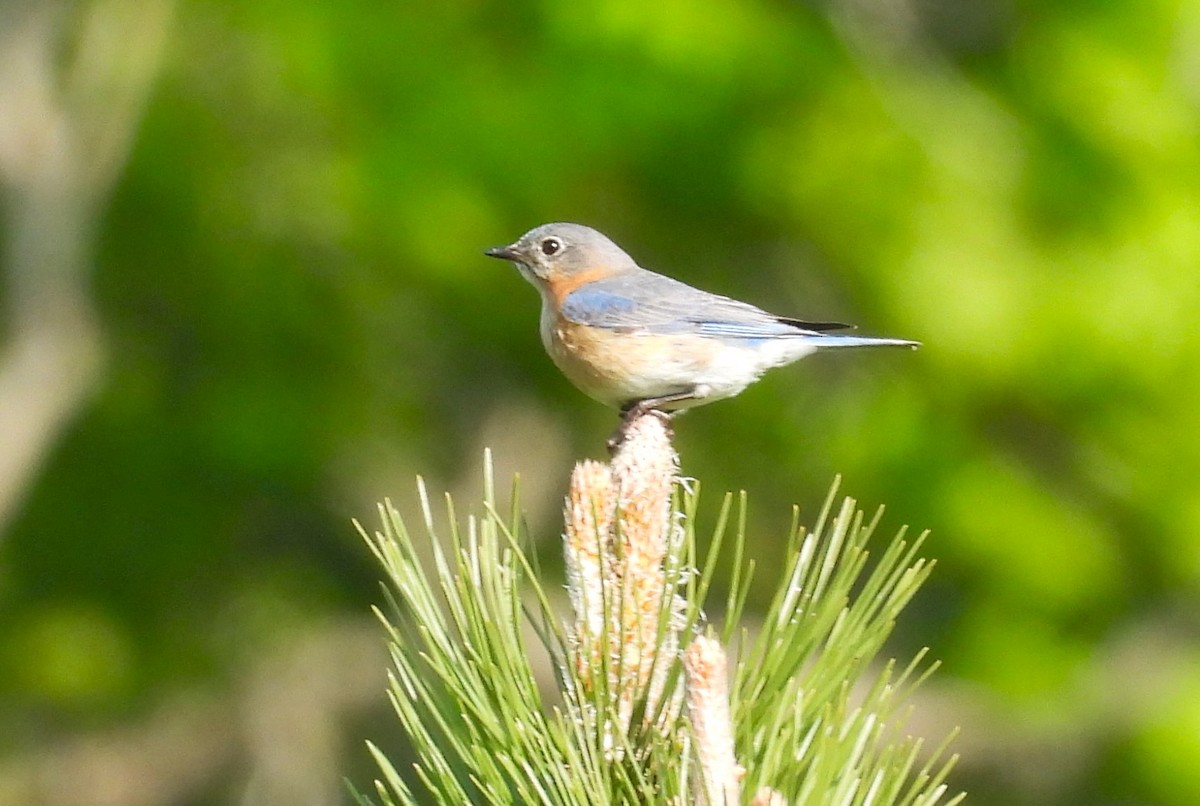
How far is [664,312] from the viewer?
16.7ft

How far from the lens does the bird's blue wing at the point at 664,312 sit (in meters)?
4.87

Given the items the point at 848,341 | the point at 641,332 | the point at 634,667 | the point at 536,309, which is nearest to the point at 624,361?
the point at 641,332

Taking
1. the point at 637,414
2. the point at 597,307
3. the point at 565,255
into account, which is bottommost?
the point at 637,414

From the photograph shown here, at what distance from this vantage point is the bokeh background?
28.2 feet

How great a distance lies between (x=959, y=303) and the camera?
8523mm

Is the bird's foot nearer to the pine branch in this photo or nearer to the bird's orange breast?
the bird's orange breast

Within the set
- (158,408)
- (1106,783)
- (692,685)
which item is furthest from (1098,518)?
(692,685)

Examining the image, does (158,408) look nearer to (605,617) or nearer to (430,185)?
(430,185)

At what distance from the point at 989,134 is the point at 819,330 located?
4636 millimetres

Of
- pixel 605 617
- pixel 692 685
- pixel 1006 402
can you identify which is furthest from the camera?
pixel 1006 402

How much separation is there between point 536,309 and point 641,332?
557 cm

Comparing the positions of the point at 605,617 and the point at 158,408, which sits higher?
the point at 605,617

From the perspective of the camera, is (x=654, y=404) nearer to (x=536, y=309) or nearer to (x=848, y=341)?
(x=848, y=341)

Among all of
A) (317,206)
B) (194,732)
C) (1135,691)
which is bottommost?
(194,732)
